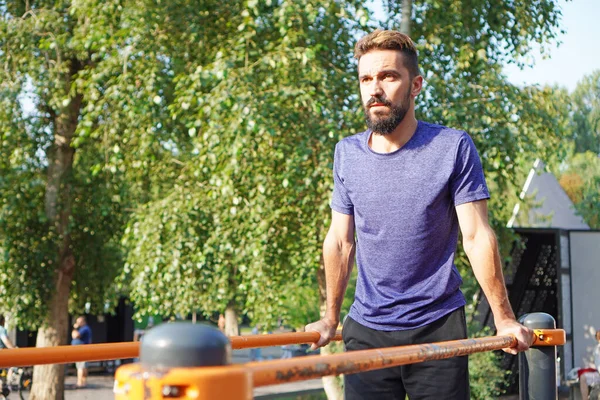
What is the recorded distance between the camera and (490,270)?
9.43 ft

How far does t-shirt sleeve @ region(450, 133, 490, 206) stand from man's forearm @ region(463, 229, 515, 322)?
0.13 meters

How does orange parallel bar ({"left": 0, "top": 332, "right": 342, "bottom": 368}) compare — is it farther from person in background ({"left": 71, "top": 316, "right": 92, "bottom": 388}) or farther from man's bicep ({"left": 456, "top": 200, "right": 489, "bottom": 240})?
person in background ({"left": 71, "top": 316, "right": 92, "bottom": 388})

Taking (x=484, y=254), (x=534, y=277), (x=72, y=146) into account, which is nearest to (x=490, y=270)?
(x=484, y=254)

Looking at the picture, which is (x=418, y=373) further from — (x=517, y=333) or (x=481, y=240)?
(x=481, y=240)

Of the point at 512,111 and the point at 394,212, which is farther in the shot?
the point at 512,111

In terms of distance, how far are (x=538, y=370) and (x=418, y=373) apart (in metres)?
0.37

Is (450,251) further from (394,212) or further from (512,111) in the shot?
(512,111)

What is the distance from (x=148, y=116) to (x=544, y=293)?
32.7 feet

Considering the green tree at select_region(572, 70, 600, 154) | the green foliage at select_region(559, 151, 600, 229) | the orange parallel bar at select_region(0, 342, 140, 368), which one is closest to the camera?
the orange parallel bar at select_region(0, 342, 140, 368)

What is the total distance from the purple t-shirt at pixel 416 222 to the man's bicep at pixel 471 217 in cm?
2

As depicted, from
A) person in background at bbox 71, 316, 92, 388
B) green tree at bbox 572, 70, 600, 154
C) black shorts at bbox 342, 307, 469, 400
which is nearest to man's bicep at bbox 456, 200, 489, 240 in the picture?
black shorts at bbox 342, 307, 469, 400

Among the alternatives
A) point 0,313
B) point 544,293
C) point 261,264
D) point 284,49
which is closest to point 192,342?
point 284,49

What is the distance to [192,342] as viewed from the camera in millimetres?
1115

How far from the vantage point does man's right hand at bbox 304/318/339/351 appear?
3125 mm
